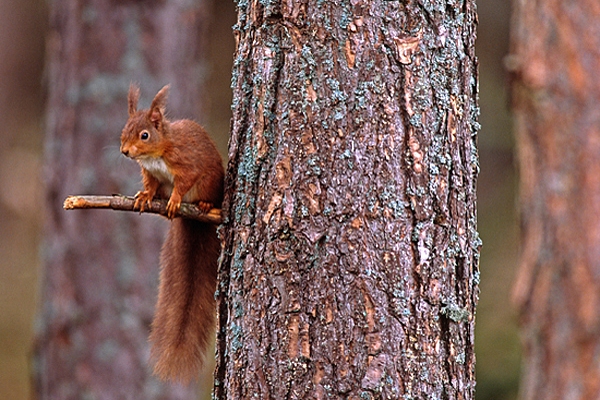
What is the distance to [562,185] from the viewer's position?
3627 mm

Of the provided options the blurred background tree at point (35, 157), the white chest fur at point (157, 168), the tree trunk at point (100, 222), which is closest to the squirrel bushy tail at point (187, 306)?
the white chest fur at point (157, 168)

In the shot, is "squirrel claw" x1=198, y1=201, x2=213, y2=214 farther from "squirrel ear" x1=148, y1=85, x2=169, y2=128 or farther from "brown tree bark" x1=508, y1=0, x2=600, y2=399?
"brown tree bark" x1=508, y1=0, x2=600, y2=399

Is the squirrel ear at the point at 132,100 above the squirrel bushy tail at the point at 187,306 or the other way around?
above

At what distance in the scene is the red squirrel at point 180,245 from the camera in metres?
1.92

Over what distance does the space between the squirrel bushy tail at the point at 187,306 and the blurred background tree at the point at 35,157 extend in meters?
3.90

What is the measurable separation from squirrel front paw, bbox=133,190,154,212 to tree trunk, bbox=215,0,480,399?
1.04 feet

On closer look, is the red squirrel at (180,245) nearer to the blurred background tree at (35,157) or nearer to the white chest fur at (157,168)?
the white chest fur at (157,168)

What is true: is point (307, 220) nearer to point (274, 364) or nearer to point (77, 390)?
point (274, 364)

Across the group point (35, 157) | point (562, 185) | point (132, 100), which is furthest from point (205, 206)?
point (35, 157)

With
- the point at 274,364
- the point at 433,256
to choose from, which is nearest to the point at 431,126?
the point at 433,256

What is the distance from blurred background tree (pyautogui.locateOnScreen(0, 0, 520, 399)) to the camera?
6.84 m

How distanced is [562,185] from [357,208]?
2.31 m

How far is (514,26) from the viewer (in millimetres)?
3750

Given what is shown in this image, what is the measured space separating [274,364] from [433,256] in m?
0.38
